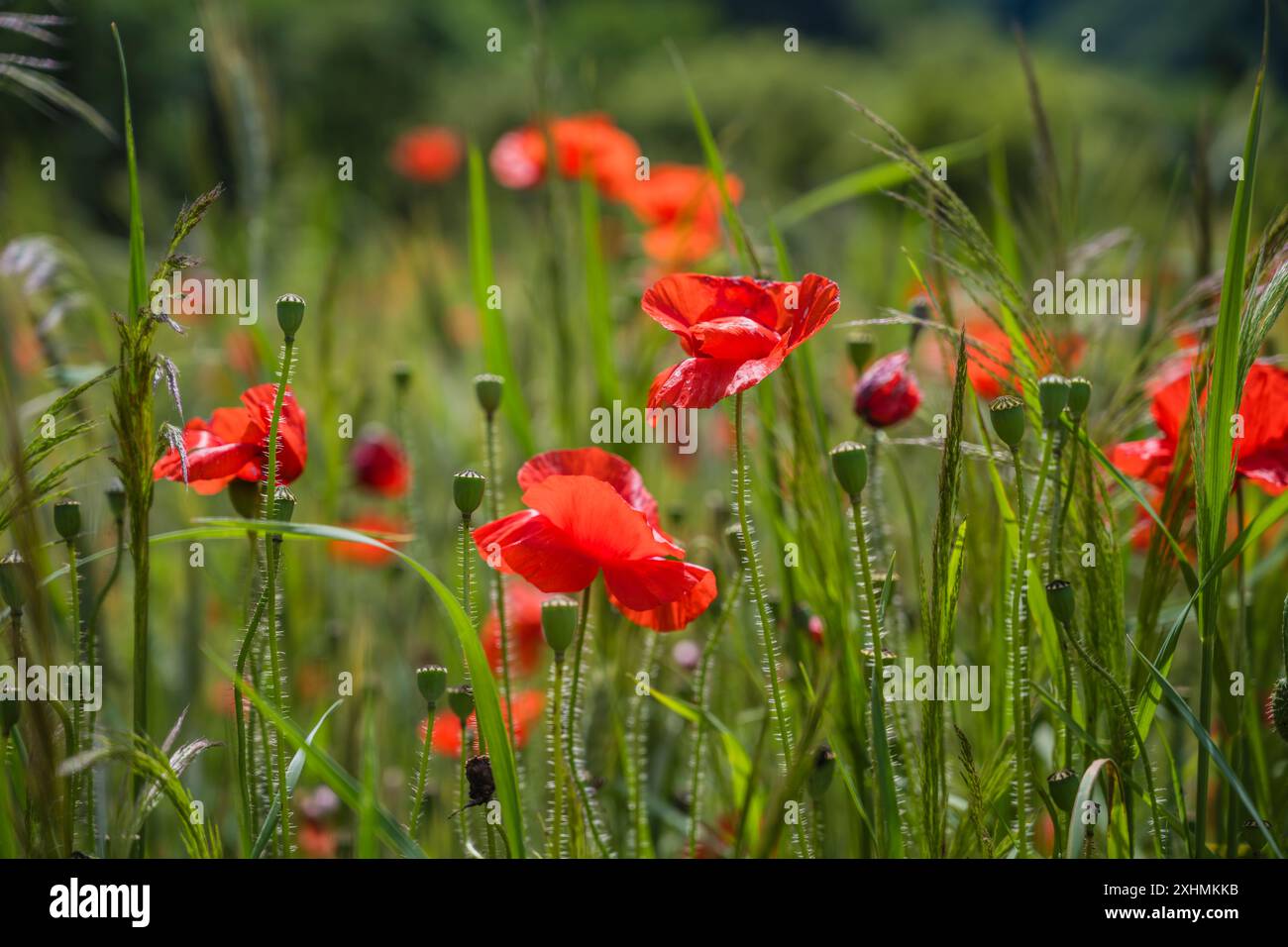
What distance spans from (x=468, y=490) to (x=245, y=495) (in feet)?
0.43

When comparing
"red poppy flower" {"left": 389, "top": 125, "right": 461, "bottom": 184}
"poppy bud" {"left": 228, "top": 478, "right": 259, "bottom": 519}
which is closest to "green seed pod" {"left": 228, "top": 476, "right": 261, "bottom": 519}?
"poppy bud" {"left": 228, "top": 478, "right": 259, "bottom": 519}

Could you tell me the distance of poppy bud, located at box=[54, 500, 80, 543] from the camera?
0.48 m

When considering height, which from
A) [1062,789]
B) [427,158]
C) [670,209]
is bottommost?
[1062,789]

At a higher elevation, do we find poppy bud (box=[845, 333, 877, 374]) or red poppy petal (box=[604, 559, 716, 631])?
poppy bud (box=[845, 333, 877, 374])

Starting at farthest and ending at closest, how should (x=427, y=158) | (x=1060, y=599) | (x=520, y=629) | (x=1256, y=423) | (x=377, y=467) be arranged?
(x=427, y=158) → (x=377, y=467) → (x=520, y=629) → (x=1256, y=423) → (x=1060, y=599)

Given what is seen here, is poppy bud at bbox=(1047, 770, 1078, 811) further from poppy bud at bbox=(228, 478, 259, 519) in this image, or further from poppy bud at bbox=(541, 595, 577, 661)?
poppy bud at bbox=(228, 478, 259, 519)

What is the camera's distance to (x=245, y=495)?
1.79 feet

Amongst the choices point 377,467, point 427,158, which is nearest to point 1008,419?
point 377,467

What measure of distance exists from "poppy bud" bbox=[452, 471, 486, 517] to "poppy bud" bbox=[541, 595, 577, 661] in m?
0.05

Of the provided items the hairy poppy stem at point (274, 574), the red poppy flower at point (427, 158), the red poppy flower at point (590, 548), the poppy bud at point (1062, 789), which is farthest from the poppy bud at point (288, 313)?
the red poppy flower at point (427, 158)

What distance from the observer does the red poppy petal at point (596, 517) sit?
46 cm

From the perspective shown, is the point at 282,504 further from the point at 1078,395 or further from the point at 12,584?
the point at 1078,395

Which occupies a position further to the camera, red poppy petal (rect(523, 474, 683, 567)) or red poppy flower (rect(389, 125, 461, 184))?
red poppy flower (rect(389, 125, 461, 184))
